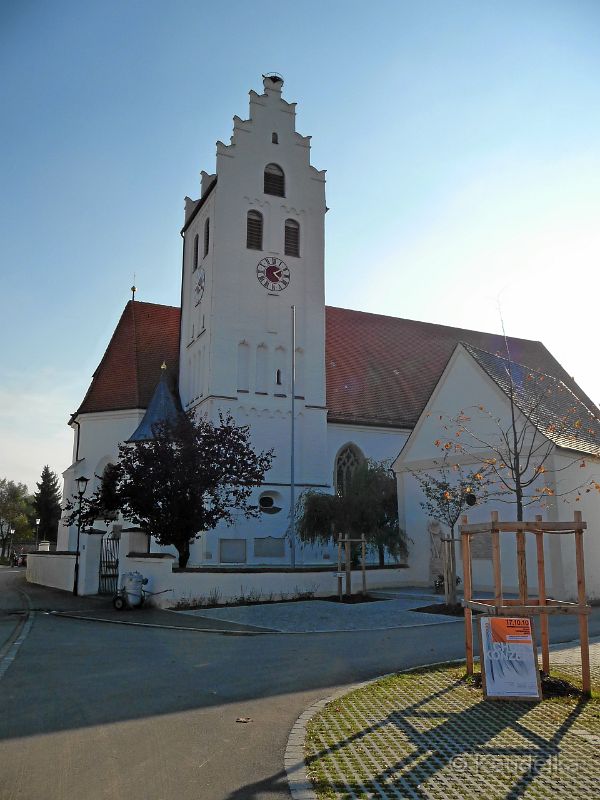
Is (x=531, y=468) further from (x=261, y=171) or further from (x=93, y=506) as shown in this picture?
(x=261, y=171)

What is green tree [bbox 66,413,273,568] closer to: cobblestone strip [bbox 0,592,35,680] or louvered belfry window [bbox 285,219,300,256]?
cobblestone strip [bbox 0,592,35,680]

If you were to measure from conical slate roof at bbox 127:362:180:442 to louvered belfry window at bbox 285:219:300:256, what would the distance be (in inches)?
309

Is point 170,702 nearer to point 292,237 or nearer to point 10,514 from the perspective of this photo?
point 292,237

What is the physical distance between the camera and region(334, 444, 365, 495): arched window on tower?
32188 millimetres

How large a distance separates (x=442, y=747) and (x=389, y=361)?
31.8m

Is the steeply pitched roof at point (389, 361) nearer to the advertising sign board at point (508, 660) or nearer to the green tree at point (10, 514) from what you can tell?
the advertising sign board at point (508, 660)

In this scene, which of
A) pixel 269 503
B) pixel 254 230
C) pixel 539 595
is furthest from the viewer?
pixel 254 230

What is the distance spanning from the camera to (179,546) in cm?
2091

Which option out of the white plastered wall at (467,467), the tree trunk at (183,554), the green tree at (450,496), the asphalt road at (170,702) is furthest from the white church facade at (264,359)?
the asphalt road at (170,702)

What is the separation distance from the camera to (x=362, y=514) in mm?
24797

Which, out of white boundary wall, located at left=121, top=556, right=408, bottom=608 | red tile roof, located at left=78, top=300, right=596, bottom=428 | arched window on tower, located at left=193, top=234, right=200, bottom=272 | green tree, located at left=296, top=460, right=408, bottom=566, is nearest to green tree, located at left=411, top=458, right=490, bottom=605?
green tree, located at left=296, top=460, right=408, bottom=566

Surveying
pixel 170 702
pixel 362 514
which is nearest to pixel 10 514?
pixel 362 514

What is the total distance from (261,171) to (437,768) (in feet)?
98.4

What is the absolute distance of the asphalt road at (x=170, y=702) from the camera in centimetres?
505
